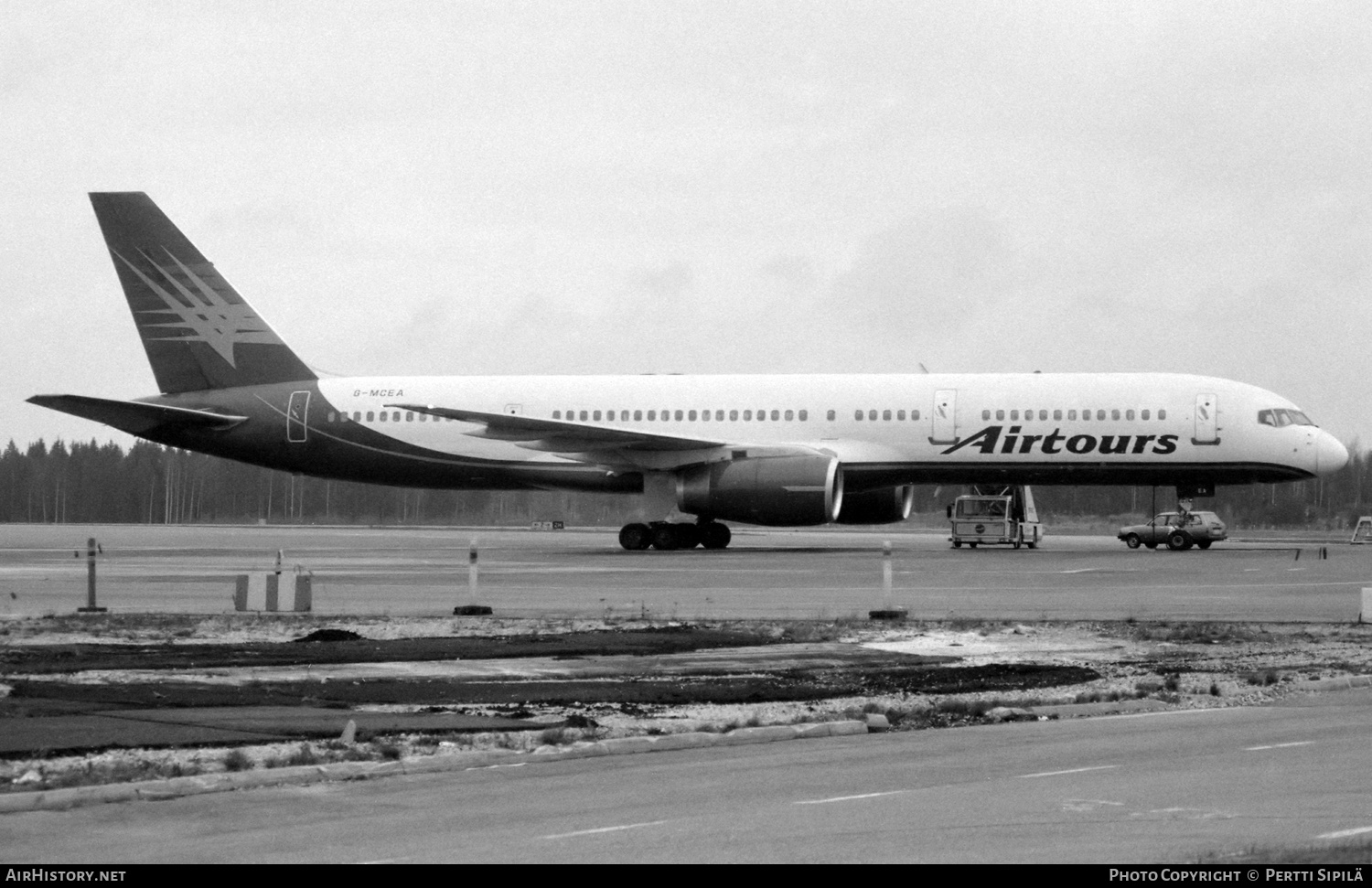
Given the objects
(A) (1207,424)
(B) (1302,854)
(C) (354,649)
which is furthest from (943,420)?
(B) (1302,854)

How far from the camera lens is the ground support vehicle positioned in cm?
4166

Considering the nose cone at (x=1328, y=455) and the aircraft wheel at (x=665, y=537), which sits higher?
the nose cone at (x=1328, y=455)

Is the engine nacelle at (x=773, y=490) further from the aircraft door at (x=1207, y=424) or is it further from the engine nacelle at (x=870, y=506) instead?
the aircraft door at (x=1207, y=424)

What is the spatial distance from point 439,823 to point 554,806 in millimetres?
669

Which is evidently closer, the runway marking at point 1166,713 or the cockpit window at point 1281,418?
the runway marking at point 1166,713

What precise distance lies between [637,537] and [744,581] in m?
12.1

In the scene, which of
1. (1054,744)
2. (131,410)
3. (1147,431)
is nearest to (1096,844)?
(1054,744)

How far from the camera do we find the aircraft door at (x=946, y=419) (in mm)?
36375

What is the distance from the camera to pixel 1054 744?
33.2 ft

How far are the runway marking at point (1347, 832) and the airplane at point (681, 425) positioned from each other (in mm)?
27445

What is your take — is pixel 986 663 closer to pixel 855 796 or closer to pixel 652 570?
pixel 855 796

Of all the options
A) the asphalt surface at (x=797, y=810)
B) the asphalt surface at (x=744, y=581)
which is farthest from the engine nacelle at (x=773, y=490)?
the asphalt surface at (x=797, y=810)

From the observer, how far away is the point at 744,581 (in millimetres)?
25719

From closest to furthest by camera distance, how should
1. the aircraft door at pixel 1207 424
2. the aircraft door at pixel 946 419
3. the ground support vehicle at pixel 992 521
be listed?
1. the aircraft door at pixel 1207 424
2. the aircraft door at pixel 946 419
3. the ground support vehicle at pixel 992 521
